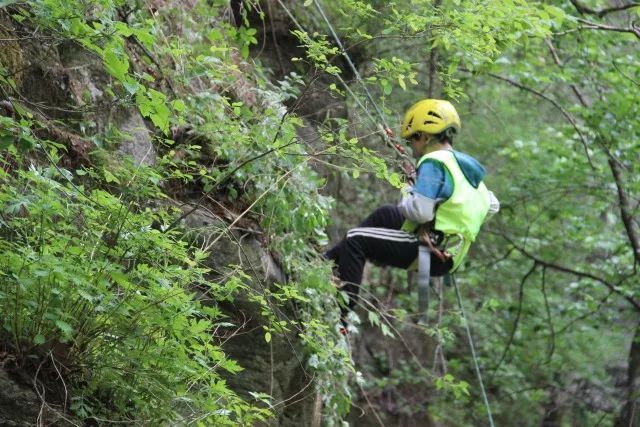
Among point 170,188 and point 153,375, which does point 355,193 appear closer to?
point 170,188

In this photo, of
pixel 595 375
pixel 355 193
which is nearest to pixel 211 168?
pixel 355 193

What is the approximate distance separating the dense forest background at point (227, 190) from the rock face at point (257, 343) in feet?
0.04

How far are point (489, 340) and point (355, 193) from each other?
3269 mm

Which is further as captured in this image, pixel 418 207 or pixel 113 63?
pixel 418 207

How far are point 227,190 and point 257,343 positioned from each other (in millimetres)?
1009

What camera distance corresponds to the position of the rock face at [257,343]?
5273mm

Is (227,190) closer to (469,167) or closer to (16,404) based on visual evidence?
(469,167)

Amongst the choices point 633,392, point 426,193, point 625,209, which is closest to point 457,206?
point 426,193

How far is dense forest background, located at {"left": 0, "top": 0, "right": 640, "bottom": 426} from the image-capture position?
3582 millimetres

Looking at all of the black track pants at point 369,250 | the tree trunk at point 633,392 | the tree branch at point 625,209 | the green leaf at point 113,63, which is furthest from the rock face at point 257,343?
the tree branch at point 625,209

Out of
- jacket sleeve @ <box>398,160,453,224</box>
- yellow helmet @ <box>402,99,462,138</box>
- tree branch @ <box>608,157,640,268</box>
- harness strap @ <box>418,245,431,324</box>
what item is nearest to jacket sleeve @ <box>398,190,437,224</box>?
jacket sleeve @ <box>398,160,453,224</box>

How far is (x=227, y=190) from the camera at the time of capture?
584 centimetres

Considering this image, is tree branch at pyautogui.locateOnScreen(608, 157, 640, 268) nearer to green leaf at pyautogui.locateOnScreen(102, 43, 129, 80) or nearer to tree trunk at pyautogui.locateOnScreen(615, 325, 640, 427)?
tree trunk at pyautogui.locateOnScreen(615, 325, 640, 427)

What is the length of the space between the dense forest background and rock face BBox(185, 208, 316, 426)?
1 cm
